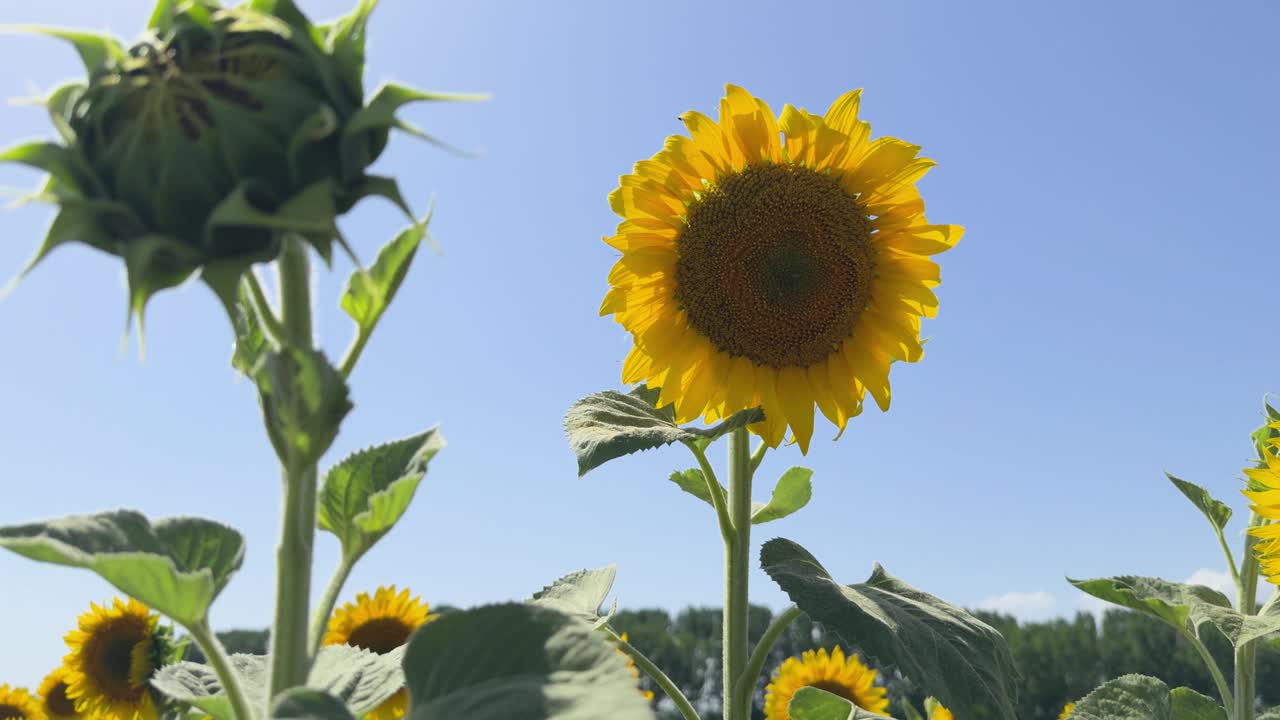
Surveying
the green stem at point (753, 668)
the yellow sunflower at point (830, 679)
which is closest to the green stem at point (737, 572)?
the green stem at point (753, 668)

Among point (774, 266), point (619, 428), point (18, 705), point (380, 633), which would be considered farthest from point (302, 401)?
point (18, 705)

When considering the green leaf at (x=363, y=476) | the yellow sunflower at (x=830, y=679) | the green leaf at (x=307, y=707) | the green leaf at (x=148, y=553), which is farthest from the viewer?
the yellow sunflower at (x=830, y=679)

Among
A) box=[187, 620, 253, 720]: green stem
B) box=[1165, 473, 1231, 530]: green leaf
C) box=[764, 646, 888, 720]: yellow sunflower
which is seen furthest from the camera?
box=[764, 646, 888, 720]: yellow sunflower

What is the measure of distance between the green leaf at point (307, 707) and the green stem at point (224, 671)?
258mm

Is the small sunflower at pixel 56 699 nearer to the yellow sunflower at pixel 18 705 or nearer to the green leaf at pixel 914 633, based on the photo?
the yellow sunflower at pixel 18 705

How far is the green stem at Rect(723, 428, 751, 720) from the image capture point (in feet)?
8.87

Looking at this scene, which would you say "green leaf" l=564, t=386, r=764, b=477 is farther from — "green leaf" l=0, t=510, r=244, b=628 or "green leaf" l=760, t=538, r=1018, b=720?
"green leaf" l=0, t=510, r=244, b=628

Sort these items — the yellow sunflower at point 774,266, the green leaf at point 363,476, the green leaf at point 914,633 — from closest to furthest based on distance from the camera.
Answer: the green leaf at point 363,476
the green leaf at point 914,633
the yellow sunflower at point 774,266

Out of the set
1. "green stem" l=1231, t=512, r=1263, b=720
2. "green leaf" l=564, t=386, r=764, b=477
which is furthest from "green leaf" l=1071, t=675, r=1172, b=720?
"green leaf" l=564, t=386, r=764, b=477

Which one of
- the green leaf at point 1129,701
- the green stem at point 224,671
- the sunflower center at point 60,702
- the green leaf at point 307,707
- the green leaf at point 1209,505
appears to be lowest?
the green leaf at point 307,707

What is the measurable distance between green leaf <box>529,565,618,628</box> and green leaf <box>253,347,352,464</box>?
1.44 m

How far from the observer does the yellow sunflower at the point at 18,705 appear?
5360mm

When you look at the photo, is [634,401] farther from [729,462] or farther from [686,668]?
[686,668]

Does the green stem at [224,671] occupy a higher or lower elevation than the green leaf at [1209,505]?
lower
